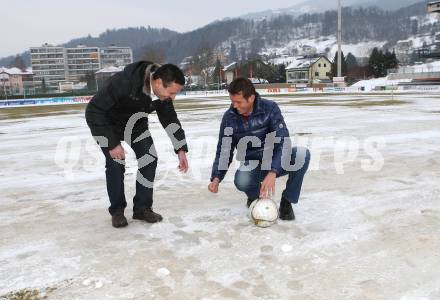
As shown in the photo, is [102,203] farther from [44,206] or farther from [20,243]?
[20,243]

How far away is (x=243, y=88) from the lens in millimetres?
4047

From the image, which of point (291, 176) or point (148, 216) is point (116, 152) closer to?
point (148, 216)

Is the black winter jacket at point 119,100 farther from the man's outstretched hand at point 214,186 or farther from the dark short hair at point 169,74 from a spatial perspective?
the man's outstretched hand at point 214,186

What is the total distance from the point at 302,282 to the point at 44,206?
359 centimetres

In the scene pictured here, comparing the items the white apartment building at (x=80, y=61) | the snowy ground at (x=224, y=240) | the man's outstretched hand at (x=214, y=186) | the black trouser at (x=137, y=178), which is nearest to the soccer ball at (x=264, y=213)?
the snowy ground at (x=224, y=240)

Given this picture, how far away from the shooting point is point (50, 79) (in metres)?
183

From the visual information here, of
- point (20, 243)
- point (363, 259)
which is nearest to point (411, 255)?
point (363, 259)

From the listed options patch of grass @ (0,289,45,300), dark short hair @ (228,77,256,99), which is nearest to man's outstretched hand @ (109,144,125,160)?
dark short hair @ (228,77,256,99)

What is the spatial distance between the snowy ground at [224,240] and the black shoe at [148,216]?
0.08 meters

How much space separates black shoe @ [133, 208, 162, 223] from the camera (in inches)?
184

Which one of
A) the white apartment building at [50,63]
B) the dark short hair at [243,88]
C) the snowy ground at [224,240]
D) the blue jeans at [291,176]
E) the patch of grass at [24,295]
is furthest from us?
the white apartment building at [50,63]

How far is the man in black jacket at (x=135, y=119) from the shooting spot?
4066 mm

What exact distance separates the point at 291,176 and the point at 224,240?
3.30ft

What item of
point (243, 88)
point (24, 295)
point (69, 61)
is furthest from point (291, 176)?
point (69, 61)
